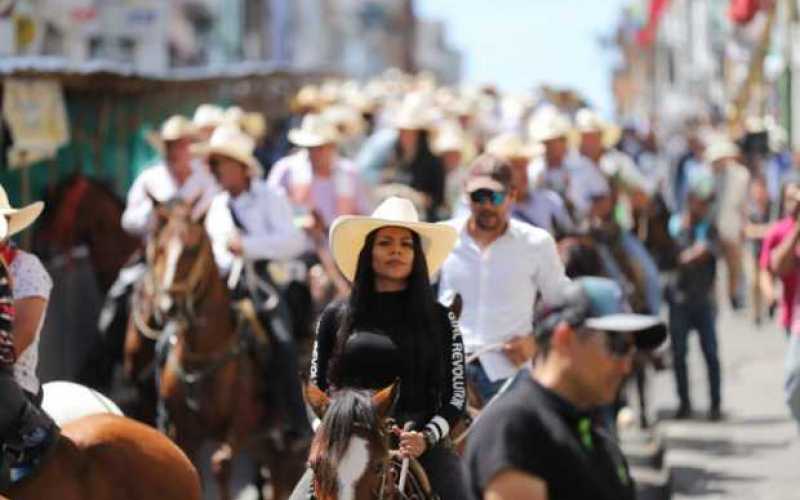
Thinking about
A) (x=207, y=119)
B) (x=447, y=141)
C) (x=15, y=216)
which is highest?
(x=15, y=216)

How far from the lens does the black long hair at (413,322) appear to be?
961 centimetres

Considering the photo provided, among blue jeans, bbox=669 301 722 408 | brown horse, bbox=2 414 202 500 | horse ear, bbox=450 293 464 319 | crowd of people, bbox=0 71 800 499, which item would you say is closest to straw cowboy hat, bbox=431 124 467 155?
crowd of people, bbox=0 71 800 499

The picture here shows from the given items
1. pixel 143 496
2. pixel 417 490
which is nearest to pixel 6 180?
pixel 143 496

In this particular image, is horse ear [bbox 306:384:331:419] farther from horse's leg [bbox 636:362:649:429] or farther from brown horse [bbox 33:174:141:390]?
brown horse [bbox 33:174:141:390]

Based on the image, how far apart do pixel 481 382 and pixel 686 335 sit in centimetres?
914

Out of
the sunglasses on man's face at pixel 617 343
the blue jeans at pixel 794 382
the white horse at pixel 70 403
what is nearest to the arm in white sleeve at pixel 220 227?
the blue jeans at pixel 794 382

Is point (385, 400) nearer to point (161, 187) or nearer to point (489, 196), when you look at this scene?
point (489, 196)

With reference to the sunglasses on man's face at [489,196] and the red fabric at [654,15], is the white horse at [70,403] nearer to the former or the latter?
the sunglasses on man's face at [489,196]

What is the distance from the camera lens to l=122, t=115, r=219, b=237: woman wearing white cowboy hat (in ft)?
57.1

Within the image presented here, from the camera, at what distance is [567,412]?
6.83 m

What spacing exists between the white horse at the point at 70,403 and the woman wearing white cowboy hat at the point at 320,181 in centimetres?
772

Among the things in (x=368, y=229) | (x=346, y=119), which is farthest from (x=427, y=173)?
(x=368, y=229)

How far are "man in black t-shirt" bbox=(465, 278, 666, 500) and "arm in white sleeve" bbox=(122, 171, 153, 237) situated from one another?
33.7 feet

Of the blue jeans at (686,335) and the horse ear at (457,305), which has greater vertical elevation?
the horse ear at (457,305)
